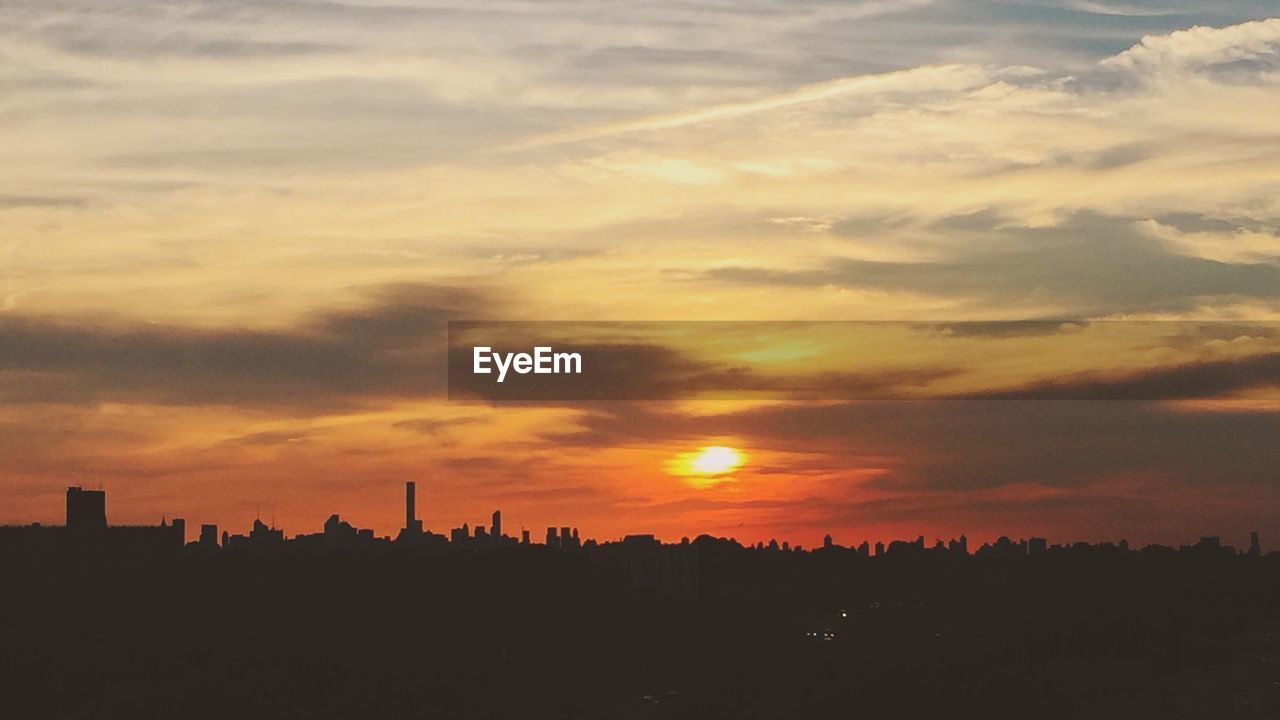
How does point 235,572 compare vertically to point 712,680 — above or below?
above

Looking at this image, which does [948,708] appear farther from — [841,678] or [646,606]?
[646,606]

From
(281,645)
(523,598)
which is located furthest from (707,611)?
(281,645)

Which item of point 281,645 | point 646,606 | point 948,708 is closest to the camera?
point 948,708

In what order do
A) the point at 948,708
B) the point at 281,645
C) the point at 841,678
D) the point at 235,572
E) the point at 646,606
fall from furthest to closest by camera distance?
the point at 646,606 < the point at 235,572 < the point at 281,645 < the point at 841,678 < the point at 948,708

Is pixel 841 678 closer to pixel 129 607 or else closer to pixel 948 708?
pixel 948 708

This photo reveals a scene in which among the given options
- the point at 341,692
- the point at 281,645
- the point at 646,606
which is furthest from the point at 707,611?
the point at 341,692

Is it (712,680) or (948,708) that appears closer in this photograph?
(948,708)
